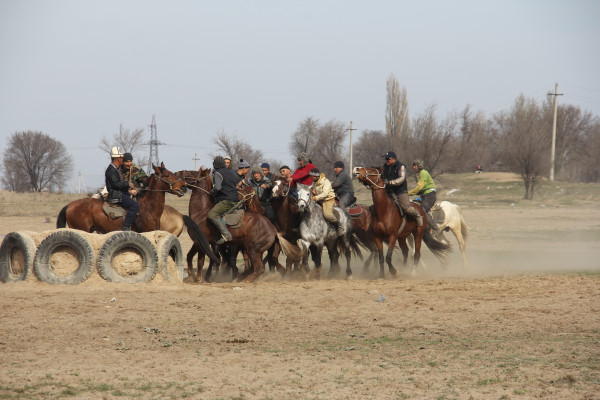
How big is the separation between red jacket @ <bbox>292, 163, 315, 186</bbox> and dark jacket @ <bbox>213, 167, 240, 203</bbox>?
6.65ft

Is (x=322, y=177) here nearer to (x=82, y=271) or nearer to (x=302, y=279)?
(x=302, y=279)

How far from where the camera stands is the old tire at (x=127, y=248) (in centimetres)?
1226

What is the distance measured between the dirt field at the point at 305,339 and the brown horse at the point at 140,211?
1.74 metres

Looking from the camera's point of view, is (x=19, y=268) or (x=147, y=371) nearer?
(x=147, y=371)

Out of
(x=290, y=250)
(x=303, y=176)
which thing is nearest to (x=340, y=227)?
(x=303, y=176)

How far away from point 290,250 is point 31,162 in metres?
61.8

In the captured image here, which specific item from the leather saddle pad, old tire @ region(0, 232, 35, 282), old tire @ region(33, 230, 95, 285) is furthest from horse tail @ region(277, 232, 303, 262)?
old tire @ region(0, 232, 35, 282)

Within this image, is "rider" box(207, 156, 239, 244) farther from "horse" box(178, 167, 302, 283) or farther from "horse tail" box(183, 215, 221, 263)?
"horse tail" box(183, 215, 221, 263)

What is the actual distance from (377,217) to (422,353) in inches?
309

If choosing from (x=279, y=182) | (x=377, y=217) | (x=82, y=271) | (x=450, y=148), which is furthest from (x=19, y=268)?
(x=450, y=148)

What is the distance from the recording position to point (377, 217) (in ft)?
51.8

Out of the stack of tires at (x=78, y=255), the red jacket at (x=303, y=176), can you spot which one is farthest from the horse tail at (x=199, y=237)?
the red jacket at (x=303, y=176)

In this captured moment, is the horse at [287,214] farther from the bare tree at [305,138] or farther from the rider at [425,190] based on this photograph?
the bare tree at [305,138]

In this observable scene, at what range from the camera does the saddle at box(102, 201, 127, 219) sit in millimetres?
13570
